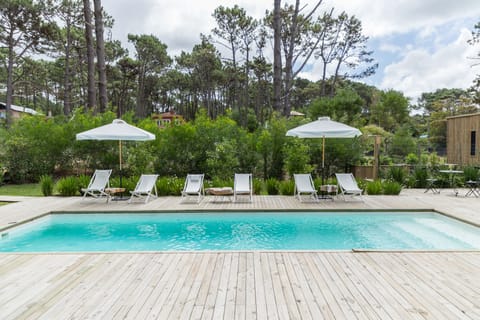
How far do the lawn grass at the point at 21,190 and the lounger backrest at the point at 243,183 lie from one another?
5.73 metres

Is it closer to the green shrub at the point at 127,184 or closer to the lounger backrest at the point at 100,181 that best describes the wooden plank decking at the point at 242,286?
the lounger backrest at the point at 100,181

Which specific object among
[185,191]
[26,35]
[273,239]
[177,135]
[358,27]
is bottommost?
[273,239]

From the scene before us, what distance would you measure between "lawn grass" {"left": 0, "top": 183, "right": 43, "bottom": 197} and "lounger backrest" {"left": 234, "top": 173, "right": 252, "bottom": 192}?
5.73 meters

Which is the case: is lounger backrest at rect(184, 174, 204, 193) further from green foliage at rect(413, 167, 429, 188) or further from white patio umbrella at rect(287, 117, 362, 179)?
green foliage at rect(413, 167, 429, 188)

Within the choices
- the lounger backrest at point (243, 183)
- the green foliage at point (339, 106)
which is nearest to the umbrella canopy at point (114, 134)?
the lounger backrest at point (243, 183)

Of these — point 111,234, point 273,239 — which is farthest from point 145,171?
point 273,239

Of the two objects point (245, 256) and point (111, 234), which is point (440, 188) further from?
point (111, 234)

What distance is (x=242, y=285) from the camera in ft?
10.2

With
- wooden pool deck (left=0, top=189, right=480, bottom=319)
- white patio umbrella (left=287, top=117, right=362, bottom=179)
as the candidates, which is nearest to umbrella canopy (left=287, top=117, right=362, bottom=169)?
white patio umbrella (left=287, top=117, right=362, bottom=179)

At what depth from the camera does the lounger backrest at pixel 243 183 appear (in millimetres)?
8250

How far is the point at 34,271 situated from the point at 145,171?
22.0ft

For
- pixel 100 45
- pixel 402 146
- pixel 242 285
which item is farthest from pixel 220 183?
pixel 402 146

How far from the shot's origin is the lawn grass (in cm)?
931

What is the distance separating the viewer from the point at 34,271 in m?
3.53
